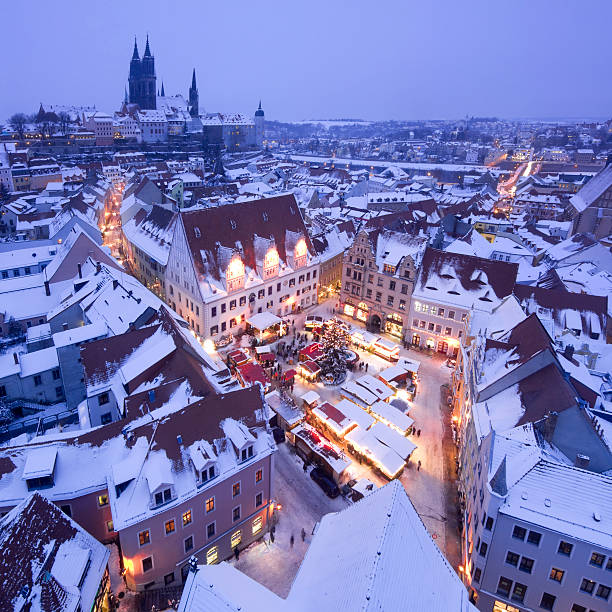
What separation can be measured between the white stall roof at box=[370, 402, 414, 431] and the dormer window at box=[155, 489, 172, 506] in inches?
952

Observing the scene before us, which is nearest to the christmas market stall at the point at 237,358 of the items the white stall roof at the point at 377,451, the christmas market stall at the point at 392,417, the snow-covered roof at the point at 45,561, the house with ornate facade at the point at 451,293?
the christmas market stall at the point at 392,417

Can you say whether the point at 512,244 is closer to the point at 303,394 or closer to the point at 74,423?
the point at 303,394

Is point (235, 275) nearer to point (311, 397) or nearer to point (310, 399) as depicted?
point (311, 397)

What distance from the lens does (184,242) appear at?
5791 centimetres

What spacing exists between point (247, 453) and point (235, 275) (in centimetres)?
3279

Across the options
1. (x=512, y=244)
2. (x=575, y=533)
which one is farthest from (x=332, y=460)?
(x=512, y=244)

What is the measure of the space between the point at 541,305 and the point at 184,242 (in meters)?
46.7

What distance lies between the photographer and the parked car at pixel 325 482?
37.2 meters

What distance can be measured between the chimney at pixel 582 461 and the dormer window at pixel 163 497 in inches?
1056

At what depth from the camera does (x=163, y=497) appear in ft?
88.0

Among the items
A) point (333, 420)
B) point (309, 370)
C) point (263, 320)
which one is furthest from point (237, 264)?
point (333, 420)

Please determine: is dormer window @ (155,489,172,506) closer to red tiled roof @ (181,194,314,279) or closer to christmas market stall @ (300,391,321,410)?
christmas market stall @ (300,391,321,410)

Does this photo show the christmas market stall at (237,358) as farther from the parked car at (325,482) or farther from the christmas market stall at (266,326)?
the parked car at (325,482)

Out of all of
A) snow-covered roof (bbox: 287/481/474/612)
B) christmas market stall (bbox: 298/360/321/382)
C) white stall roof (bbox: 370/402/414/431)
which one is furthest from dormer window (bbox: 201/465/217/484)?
christmas market stall (bbox: 298/360/321/382)
